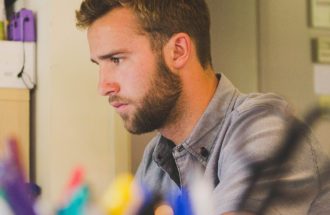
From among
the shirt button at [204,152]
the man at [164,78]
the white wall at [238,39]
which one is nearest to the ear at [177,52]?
the man at [164,78]

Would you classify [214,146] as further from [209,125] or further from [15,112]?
[15,112]

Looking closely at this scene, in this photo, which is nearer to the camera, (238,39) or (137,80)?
(137,80)

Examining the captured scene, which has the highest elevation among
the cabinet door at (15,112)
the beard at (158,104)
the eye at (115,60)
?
the eye at (115,60)

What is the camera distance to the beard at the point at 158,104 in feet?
2.60

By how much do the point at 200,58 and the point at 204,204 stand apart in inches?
24.2

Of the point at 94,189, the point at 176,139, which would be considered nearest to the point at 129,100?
the point at 176,139

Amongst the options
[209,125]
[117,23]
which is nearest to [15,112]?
[117,23]

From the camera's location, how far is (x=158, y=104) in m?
0.81

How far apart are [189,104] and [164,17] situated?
137 mm

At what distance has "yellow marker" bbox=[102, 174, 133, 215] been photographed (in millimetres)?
264

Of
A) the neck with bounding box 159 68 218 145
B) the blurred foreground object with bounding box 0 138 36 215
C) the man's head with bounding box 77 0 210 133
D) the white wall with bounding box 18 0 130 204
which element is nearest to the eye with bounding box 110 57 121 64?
the man's head with bounding box 77 0 210 133

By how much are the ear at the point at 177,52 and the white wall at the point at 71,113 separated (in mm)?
423

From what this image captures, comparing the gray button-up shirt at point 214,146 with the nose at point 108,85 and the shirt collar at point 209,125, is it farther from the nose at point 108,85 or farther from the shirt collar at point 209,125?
the nose at point 108,85

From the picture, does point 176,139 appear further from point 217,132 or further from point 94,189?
point 94,189
